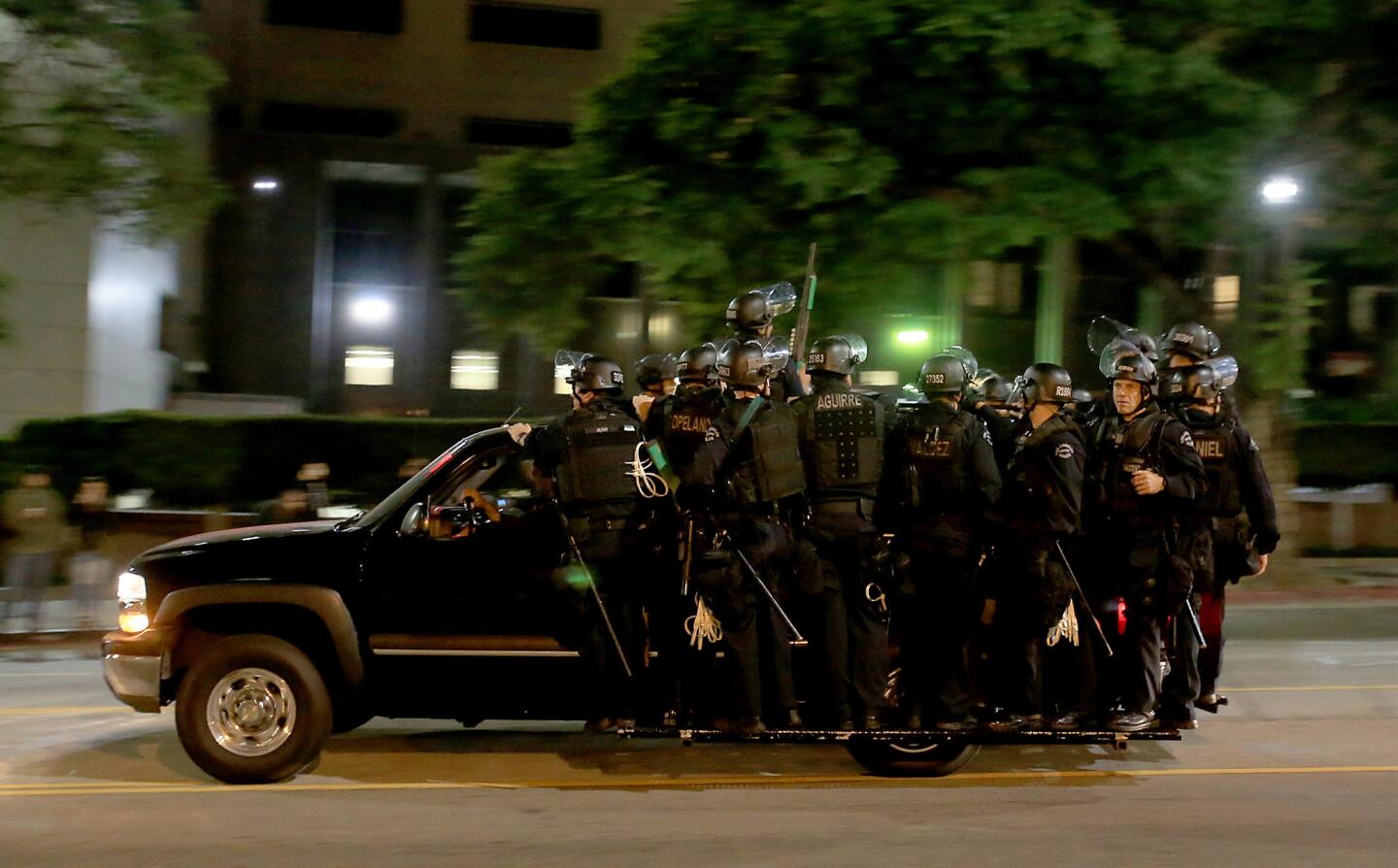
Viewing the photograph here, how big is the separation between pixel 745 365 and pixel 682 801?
2.09 m

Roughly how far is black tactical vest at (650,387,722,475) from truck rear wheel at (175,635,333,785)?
2052 millimetres

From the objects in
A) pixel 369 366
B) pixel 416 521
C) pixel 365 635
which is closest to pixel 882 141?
pixel 416 521

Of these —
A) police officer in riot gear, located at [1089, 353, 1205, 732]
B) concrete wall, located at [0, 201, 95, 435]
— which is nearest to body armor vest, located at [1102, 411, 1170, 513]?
police officer in riot gear, located at [1089, 353, 1205, 732]

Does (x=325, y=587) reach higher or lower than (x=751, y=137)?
lower

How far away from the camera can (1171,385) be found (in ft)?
25.3

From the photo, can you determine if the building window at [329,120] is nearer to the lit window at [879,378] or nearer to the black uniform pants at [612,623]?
the lit window at [879,378]

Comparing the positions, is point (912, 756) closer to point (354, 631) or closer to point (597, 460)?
point (597, 460)

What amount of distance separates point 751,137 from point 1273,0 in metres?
5.38

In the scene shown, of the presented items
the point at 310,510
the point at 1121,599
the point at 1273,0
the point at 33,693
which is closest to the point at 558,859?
the point at 1121,599

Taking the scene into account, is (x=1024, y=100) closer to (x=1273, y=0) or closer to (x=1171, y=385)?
(x=1273, y=0)

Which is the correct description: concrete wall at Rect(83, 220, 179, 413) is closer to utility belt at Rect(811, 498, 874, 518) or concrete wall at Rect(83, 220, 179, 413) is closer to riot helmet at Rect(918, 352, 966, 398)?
utility belt at Rect(811, 498, 874, 518)

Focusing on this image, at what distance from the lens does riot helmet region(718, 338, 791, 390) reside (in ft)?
22.4

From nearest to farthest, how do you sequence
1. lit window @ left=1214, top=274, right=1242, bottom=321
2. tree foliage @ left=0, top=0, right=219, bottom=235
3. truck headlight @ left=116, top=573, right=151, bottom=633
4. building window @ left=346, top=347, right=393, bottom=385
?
truck headlight @ left=116, top=573, right=151, bottom=633 → tree foliage @ left=0, top=0, right=219, bottom=235 → lit window @ left=1214, top=274, right=1242, bottom=321 → building window @ left=346, top=347, right=393, bottom=385

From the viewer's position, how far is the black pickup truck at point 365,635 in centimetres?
681
